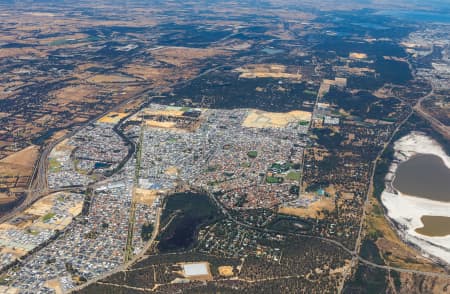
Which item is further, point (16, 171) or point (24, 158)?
point (24, 158)

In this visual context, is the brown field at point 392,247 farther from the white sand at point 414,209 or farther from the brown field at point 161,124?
the brown field at point 161,124

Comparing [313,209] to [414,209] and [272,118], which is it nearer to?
[414,209]

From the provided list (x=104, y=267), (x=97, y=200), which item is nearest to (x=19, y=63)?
(x=97, y=200)

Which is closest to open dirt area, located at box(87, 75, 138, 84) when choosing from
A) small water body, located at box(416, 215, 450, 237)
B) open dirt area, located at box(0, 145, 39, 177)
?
open dirt area, located at box(0, 145, 39, 177)

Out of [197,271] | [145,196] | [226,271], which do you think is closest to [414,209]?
[226,271]

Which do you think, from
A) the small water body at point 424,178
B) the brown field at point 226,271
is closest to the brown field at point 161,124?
the small water body at point 424,178

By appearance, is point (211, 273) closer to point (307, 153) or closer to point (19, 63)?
point (307, 153)
